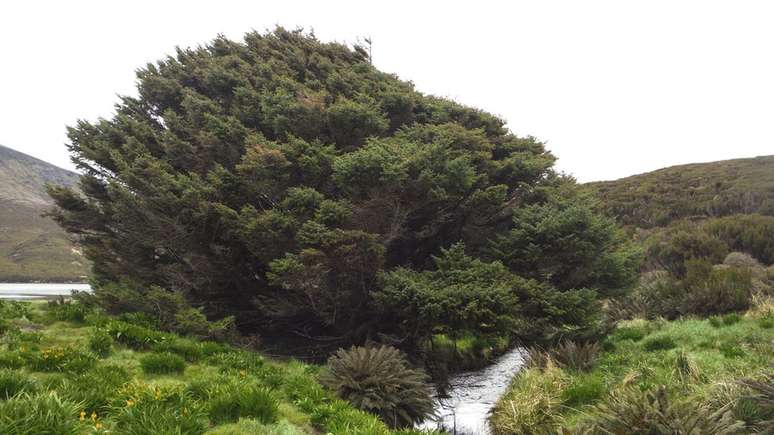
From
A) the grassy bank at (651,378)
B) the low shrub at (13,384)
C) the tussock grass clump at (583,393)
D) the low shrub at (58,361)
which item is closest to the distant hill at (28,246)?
the low shrub at (58,361)

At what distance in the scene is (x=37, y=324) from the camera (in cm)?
957

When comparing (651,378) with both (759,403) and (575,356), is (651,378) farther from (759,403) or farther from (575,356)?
(759,403)

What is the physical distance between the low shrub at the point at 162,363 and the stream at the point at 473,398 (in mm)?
4569

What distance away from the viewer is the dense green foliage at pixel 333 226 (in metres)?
11.3

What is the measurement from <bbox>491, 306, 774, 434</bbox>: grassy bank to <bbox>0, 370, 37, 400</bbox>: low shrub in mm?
6736

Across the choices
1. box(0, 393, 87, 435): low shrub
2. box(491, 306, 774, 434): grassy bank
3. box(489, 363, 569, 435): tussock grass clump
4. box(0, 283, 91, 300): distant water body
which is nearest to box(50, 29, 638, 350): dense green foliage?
box(491, 306, 774, 434): grassy bank

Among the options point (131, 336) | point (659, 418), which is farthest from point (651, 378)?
point (131, 336)

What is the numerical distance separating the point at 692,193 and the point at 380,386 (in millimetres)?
35868

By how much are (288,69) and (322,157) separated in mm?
7642

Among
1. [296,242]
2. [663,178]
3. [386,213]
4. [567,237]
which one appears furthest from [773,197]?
[296,242]

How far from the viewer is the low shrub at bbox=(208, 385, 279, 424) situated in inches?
236

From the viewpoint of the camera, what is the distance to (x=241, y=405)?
6.16m

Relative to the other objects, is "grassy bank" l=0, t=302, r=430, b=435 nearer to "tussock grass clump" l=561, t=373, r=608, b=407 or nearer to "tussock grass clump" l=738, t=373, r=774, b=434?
"tussock grass clump" l=561, t=373, r=608, b=407

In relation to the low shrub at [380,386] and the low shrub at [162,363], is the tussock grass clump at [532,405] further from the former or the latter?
the low shrub at [162,363]
